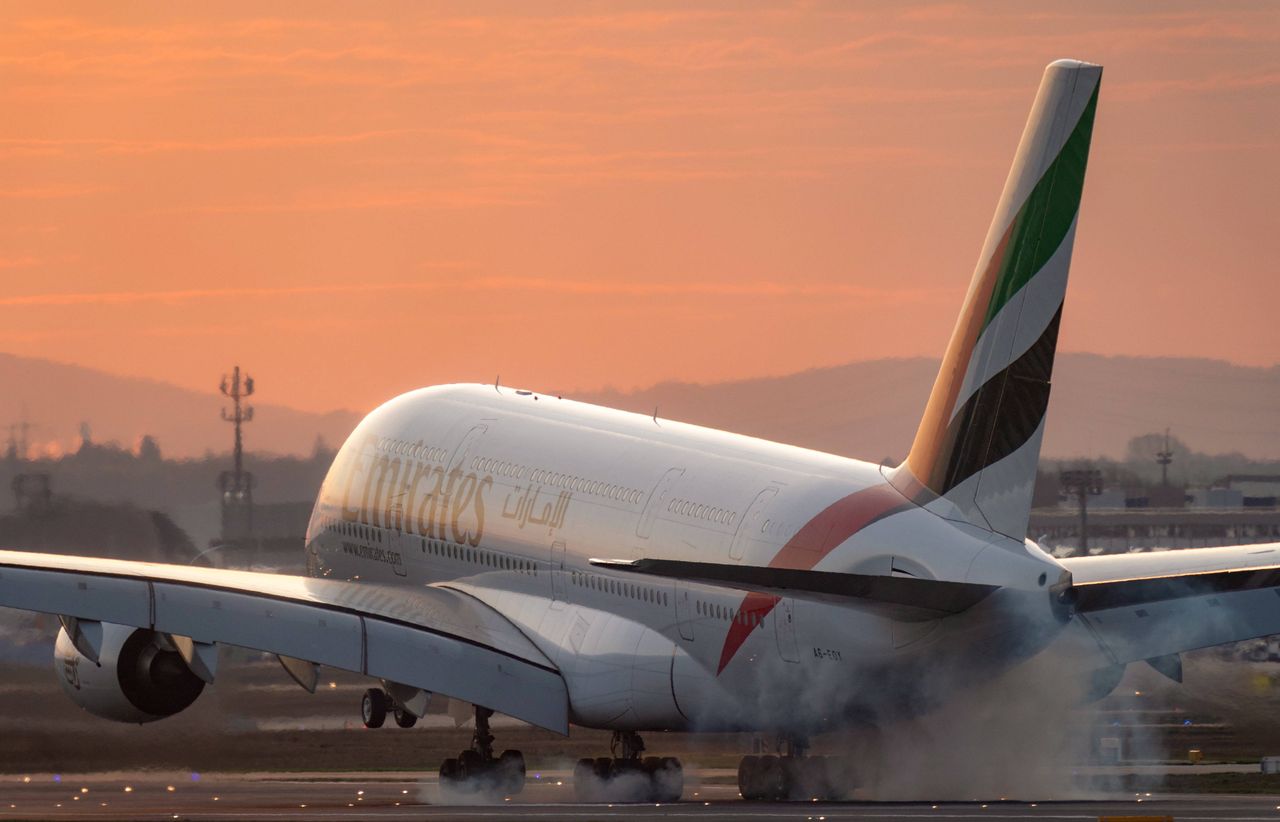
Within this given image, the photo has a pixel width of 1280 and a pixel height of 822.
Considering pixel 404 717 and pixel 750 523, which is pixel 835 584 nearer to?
pixel 750 523

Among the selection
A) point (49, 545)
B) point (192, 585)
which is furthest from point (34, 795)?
point (49, 545)

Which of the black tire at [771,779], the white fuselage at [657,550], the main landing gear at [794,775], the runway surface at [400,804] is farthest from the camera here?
the black tire at [771,779]

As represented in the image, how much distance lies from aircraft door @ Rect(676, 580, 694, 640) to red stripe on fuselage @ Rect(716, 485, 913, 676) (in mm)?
1472

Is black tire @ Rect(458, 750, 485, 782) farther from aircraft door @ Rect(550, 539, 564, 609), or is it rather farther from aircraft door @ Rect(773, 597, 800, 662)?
aircraft door @ Rect(773, 597, 800, 662)

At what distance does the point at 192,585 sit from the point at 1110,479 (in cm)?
3565

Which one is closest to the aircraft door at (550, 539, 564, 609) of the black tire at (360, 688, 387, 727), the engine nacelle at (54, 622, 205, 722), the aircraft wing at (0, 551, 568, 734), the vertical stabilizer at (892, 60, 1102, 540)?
the aircraft wing at (0, 551, 568, 734)

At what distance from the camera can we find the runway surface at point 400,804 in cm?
2972

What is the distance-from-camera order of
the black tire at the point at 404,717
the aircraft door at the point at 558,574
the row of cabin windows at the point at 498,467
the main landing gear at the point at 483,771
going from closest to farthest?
the aircraft door at the point at 558,574 < the main landing gear at the point at 483,771 < the row of cabin windows at the point at 498,467 < the black tire at the point at 404,717

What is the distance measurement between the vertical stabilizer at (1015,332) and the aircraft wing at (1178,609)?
1.38 meters

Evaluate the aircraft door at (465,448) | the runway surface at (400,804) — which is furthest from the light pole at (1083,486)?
the aircraft door at (465,448)

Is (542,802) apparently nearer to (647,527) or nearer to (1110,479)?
(647,527)

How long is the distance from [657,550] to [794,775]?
353 centimetres

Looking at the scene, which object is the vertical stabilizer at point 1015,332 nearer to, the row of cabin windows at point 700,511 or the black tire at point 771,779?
the row of cabin windows at point 700,511

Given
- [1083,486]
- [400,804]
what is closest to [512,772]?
[400,804]
